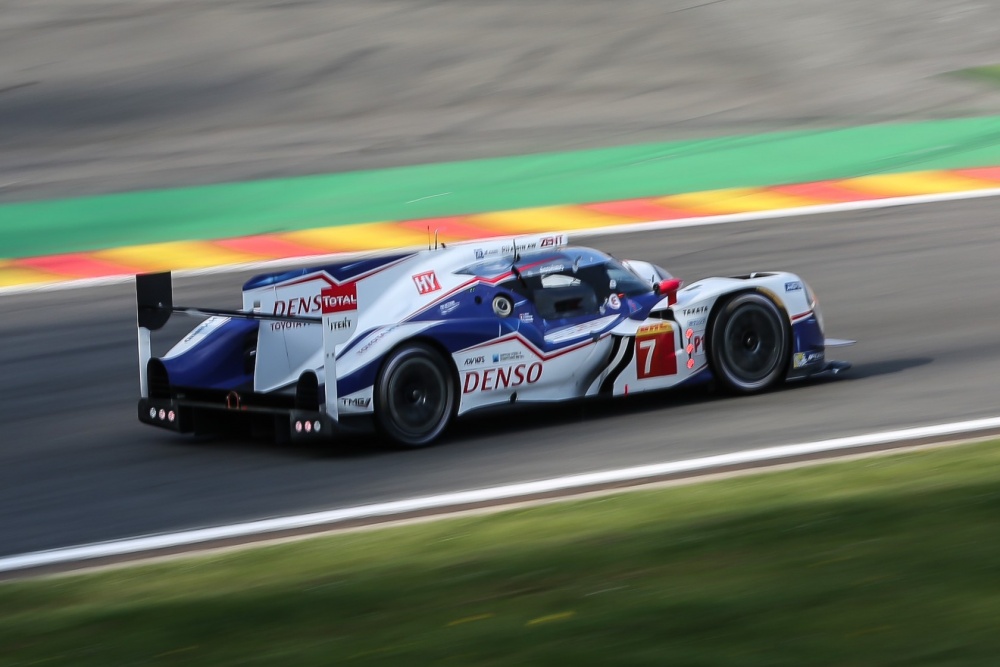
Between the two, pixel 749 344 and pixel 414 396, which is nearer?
pixel 414 396

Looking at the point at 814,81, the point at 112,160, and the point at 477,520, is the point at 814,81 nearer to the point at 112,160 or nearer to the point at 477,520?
the point at 112,160

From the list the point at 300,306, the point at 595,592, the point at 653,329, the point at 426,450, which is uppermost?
the point at 300,306

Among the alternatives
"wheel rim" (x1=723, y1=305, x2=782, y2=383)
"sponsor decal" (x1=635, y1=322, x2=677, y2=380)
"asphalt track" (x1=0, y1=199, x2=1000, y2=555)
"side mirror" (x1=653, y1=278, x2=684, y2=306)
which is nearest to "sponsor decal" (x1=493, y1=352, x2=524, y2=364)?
"asphalt track" (x1=0, y1=199, x2=1000, y2=555)

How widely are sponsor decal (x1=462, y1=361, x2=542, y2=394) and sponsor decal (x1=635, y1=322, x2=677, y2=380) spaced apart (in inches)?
30.5

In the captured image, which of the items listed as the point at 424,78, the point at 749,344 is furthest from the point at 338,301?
the point at 424,78

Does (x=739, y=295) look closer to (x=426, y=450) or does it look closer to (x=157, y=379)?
(x=426, y=450)

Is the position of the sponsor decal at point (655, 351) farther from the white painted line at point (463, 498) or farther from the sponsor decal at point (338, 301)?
the sponsor decal at point (338, 301)

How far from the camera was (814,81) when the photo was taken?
25.1 meters

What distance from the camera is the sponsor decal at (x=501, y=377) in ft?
32.4

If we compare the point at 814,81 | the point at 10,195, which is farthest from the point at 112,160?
the point at 814,81

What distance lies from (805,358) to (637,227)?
640 cm

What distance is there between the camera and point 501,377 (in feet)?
32.9

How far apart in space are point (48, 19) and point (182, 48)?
117 inches

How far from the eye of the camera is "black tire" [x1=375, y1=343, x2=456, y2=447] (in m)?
9.49
